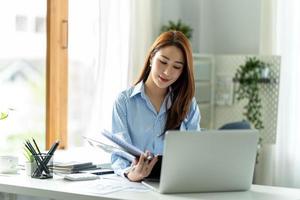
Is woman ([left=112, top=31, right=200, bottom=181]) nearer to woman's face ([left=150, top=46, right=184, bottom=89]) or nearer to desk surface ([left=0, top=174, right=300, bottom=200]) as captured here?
woman's face ([left=150, top=46, right=184, bottom=89])

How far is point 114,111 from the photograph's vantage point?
2.58 meters

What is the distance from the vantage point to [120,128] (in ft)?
8.38

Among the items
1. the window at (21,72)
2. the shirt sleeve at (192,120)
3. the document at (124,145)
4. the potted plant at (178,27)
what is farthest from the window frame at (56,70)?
the document at (124,145)

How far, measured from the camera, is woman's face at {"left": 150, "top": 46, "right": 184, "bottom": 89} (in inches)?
99.3

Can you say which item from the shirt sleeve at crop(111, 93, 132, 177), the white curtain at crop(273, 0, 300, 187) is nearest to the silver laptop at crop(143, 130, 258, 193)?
the shirt sleeve at crop(111, 93, 132, 177)

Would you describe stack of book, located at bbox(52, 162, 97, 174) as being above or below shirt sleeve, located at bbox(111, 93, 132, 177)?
below

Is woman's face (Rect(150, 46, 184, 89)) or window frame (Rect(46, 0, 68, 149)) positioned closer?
woman's face (Rect(150, 46, 184, 89))

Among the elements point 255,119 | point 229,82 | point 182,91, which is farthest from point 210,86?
point 182,91

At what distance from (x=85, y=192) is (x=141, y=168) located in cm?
28

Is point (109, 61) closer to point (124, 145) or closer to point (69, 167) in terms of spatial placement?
point (69, 167)

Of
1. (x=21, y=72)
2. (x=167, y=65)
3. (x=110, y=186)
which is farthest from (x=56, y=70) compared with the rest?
(x=110, y=186)

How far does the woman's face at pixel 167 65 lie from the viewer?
252 cm

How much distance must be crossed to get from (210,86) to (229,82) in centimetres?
16

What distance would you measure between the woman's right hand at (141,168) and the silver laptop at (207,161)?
79 millimetres
